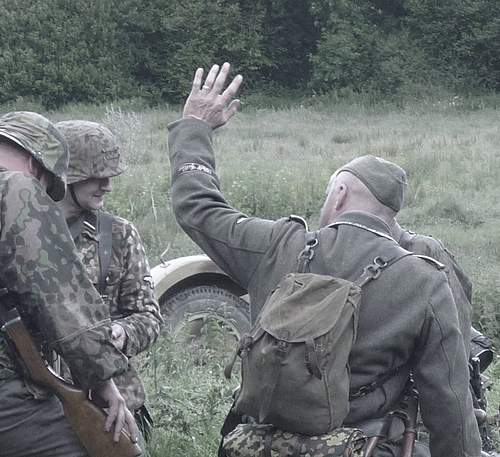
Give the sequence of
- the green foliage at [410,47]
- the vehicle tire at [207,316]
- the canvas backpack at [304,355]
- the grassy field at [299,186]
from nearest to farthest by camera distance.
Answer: the canvas backpack at [304,355] → the grassy field at [299,186] → the vehicle tire at [207,316] → the green foliage at [410,47]

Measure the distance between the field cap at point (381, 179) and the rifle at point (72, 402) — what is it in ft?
3.90

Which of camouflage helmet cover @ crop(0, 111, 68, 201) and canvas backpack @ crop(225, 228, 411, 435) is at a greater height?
camouflage helmet cover @ crop(0, 111, 68, 201)

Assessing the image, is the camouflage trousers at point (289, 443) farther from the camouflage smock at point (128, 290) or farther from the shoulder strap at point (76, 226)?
the shoulder strap at point (76, 226)

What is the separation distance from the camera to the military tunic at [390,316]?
3.62 m

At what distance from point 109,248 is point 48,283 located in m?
1.15

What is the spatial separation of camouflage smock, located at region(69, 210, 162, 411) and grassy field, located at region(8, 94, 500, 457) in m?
0.96

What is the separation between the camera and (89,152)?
4.54 metres

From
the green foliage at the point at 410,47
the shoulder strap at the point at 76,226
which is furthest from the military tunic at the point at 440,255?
the green foliage at the point at 410,47

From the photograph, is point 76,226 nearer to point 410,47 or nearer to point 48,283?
point 48,283

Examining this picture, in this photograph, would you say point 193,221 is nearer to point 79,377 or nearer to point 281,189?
point 79,377

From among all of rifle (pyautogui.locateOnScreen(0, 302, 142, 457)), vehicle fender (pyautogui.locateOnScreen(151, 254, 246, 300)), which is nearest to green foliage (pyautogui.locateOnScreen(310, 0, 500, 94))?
vehicle fender (pyautogui.locateOnScreen(151, 254, 246, 300))

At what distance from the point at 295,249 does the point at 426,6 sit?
41.4 metres

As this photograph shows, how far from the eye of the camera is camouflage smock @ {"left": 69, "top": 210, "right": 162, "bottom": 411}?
445 centimetres

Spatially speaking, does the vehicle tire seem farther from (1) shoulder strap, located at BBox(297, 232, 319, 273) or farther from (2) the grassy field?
(1) shoulder strap, located at BBox(297, 232, 319, 273)
